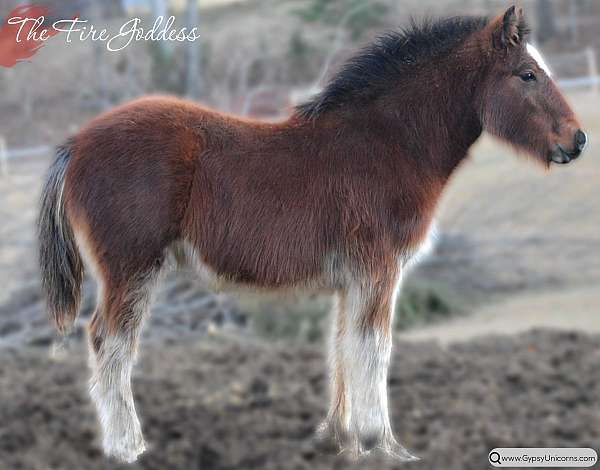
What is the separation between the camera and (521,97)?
4895 millimetres

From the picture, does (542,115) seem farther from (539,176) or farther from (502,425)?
(539,176)

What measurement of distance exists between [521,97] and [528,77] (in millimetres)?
124

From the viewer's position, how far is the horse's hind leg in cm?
454

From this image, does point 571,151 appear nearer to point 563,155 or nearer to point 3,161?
point 563,155

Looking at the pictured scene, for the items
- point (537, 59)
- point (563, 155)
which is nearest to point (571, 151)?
point (563, 155)

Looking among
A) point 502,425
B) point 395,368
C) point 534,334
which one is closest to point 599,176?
point 534,334

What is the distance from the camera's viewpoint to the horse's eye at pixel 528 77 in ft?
16.1

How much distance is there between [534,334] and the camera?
15109mm

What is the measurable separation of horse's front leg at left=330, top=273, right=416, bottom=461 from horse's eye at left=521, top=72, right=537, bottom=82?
122 centimetres

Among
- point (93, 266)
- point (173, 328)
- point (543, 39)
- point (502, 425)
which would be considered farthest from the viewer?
point (543, 39)

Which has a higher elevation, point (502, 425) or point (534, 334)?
point (502, 425)

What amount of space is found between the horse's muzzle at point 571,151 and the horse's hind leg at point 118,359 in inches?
84.8

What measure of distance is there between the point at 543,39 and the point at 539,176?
27.4ft

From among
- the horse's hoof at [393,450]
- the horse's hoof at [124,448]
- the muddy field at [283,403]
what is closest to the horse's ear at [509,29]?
the horse's hoof at [393,450]
